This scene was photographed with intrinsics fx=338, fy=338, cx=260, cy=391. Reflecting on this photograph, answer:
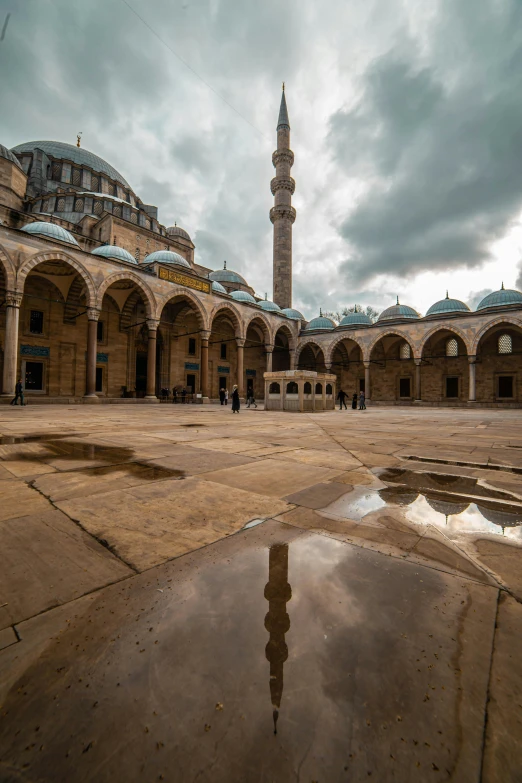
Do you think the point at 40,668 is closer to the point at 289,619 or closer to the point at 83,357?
the point at 289,619

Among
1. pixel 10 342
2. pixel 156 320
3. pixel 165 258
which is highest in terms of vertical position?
pixel 165 258

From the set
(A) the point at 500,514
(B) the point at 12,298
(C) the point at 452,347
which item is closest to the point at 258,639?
(A) the point at 500,514

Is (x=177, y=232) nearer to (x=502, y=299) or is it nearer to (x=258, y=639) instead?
(x=502, y=299)

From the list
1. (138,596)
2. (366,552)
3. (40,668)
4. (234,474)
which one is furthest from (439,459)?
(40,668)

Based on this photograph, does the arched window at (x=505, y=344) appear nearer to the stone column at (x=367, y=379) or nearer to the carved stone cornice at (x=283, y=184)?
the stone column at (x=367, y=379)

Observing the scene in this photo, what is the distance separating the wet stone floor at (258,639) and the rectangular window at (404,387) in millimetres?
31710

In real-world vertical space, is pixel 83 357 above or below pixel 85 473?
above

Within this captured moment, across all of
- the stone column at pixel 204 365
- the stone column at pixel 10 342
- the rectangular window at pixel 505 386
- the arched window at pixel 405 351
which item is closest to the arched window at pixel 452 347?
the arched window at pixel 405 351

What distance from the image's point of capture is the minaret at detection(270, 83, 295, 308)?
103 feet

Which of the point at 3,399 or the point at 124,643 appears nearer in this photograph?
the point at 124,643

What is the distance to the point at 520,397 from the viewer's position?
26.6m

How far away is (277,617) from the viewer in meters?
1.17

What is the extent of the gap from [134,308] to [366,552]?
2563 centimetres

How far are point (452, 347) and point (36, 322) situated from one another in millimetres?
31601
